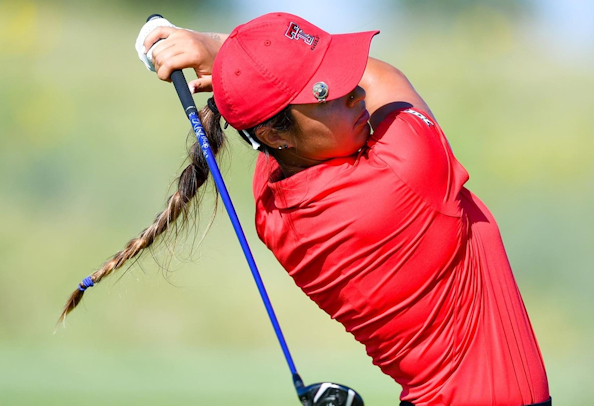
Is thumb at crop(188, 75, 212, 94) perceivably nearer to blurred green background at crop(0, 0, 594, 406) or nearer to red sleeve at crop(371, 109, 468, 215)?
red sleeve at crop(371, 109, 468, 215)

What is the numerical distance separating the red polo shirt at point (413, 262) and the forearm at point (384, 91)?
3.7 inches

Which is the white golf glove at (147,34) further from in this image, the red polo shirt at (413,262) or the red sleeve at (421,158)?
the red sleeve at (421,158)

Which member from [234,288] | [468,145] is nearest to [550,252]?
[468,145]

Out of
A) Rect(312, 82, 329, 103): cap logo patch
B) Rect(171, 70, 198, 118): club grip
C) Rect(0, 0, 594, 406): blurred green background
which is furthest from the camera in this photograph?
Rect(0, 0, 594, 406): blurred green background

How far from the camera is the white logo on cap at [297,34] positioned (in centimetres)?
143

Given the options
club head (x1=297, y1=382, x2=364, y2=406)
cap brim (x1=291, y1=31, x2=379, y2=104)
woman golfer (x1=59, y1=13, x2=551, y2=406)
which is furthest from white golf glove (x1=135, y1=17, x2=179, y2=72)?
club head (x1=297, y1=382, x2=364, y2=406)

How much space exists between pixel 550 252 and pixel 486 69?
1265 millimetres

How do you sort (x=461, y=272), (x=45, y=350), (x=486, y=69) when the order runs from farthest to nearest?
1. (x=486, y=69)
2. (x=45, y=350)
3. (x=461, y=272)

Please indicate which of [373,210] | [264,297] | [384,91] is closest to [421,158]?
[373,210]

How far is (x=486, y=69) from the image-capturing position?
514cm

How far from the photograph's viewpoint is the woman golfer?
1430 mm

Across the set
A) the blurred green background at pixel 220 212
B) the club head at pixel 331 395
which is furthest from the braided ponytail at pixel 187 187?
the blurred green background at pixel 220 212

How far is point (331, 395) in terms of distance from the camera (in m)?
1.45

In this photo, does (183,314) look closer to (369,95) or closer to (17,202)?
(17,202)
